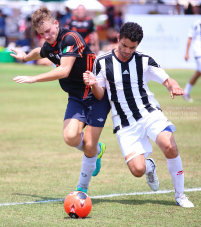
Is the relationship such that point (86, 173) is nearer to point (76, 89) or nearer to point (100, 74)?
point (76, 89)

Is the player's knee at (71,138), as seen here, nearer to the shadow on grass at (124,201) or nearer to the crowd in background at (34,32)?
the shadow on grass at (124,201)

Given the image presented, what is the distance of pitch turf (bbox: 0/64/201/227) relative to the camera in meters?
4.76

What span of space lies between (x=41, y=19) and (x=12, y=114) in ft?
21.5

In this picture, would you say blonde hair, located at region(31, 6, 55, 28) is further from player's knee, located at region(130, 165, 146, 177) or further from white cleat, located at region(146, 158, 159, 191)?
white cleat, located at region(146, 158, 159, 191)

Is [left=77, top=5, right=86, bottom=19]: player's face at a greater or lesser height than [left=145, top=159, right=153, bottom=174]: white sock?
greater

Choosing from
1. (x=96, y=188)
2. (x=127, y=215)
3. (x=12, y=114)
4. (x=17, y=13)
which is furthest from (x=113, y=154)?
(x=17, y=13)

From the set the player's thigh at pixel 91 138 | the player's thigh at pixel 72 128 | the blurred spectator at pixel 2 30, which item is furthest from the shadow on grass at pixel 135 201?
the blurred spectator at pixel 2 30

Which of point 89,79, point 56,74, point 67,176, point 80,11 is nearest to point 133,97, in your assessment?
point 89,79

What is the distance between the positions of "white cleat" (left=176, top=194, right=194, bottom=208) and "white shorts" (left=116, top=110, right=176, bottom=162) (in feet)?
2.06

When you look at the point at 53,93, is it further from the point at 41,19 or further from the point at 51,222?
the point at 51,222

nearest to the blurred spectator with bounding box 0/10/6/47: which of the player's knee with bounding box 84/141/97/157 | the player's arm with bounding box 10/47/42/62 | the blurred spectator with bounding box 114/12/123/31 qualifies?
the blurred spectator with bounding box 114/12/123/31

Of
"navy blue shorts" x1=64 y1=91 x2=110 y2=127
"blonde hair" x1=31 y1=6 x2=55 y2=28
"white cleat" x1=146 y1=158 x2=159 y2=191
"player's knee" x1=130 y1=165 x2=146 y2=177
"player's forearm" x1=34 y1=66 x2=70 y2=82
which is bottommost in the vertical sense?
"white cleat" x1=146 y1=158 x2=159 y2=191

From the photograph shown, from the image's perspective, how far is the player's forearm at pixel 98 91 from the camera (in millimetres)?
5271

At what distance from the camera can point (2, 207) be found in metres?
5.10
